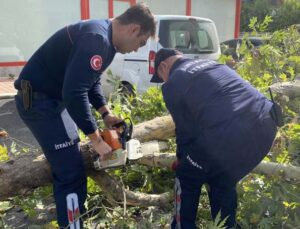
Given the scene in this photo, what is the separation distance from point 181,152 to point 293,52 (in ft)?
10.7

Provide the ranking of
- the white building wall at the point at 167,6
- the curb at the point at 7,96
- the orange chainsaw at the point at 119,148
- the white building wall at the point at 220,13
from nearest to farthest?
the orange chainsaw at the point at 119,148, the curb at the point at 7,96, the white building wall at the point at 167,6, the white building wall at the point at 220,13

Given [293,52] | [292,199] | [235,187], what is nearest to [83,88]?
[235,187]

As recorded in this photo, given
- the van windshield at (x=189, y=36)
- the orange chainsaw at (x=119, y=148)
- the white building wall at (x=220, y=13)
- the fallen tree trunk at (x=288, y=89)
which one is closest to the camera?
the orange chainsaw at (x=119, y=148)

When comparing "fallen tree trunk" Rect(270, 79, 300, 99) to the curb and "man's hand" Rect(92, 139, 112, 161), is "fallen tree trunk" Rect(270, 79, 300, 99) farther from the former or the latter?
the curb

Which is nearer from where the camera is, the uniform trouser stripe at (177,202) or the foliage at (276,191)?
the foliage at (276,191)

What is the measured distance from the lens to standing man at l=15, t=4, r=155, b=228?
8.39 ft

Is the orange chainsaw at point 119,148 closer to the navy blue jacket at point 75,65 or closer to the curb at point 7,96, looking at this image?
the navy blue jacket at point 75,65

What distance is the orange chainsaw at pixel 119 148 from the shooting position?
2666mm

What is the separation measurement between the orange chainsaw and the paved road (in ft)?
7.55

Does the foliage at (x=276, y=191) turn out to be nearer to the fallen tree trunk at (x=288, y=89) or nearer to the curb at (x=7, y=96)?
the fallen tree trunk at (x=288, y=89)

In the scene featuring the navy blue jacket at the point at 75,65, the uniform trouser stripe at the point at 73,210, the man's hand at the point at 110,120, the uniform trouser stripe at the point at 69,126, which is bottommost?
the uniform trouser stripe at the point at 73,210

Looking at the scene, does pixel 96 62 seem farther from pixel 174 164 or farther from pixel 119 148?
pixel 174 164

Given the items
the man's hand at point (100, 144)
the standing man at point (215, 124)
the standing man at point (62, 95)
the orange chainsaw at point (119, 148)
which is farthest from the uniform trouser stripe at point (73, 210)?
the standing man at point (215, 124)

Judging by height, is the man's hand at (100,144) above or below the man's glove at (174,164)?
above
